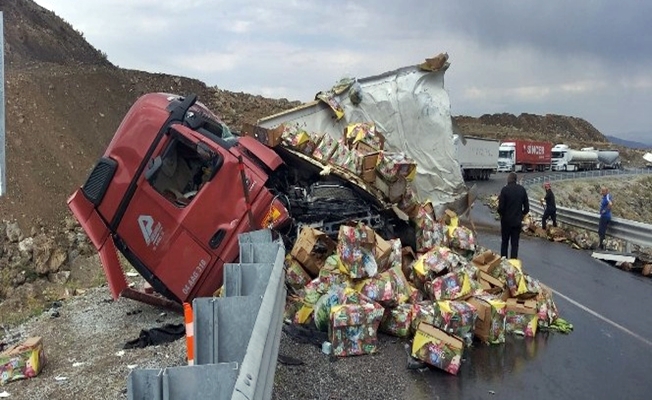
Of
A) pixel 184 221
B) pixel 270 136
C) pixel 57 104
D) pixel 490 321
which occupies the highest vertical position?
pixel 57 104

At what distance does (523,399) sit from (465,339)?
1341 millimetres

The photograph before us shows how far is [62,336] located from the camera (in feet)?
29.1

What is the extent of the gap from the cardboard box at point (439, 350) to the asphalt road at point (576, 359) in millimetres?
106

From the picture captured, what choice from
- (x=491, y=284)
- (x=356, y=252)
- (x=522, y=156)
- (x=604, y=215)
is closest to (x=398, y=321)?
(x=356, y=252)

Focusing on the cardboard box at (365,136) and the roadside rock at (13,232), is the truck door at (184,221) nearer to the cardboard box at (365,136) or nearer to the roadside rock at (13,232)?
the cardboard box at (365,136)

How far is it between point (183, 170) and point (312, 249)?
7.06 ft

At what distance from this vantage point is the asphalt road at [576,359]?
5.79m

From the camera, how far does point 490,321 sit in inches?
277

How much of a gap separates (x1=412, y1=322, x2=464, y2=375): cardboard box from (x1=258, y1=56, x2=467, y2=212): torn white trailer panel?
466 cm

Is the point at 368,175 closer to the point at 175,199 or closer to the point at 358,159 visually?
the point at 358,159

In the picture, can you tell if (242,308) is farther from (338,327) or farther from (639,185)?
(639,185)

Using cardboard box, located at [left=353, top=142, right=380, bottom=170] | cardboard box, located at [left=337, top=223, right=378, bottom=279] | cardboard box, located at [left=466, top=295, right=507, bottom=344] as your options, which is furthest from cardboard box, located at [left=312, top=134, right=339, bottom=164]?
cardboard box, located at [left=466, top=295, right=507, bottom=344]

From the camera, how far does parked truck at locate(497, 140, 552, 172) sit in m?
52.7

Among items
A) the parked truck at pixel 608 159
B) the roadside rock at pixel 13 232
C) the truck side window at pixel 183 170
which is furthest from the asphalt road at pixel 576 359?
the parked truck at pixel 608 159
